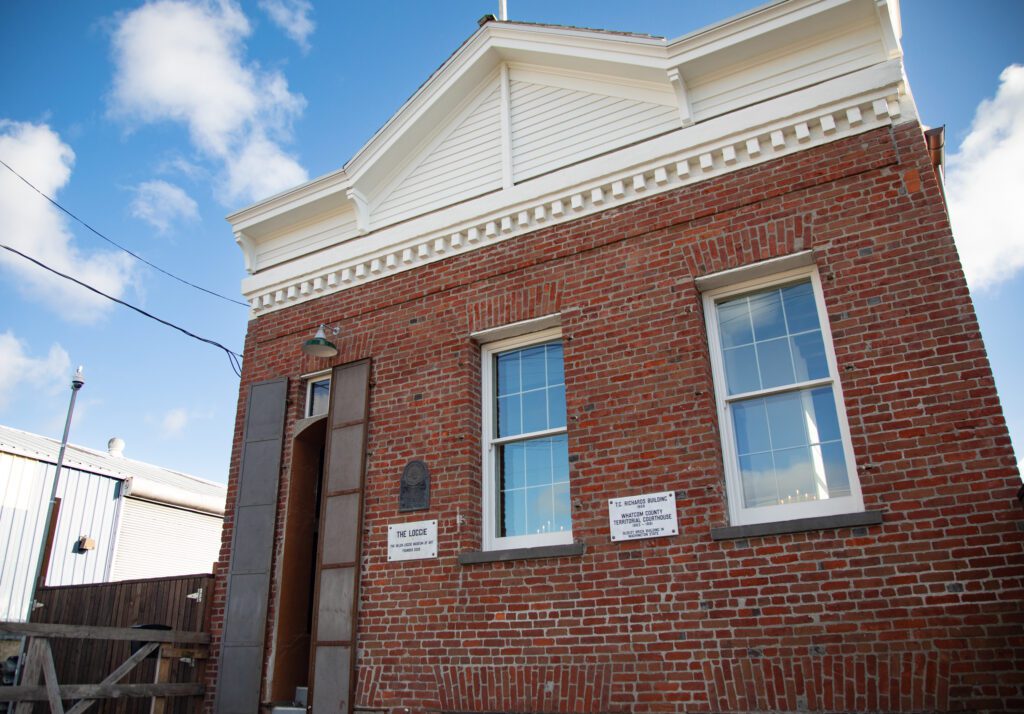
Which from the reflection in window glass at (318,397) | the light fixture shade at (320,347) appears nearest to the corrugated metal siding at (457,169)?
the light fixture shade at (320,347)

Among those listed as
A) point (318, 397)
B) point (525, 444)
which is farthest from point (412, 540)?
point (318, 397)

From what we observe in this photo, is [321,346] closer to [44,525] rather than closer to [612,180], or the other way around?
[612,180]

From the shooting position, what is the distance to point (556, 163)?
351 inches

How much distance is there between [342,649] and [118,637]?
2370 millimetres

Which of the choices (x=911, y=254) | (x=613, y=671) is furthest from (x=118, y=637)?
(x=911, y=254)

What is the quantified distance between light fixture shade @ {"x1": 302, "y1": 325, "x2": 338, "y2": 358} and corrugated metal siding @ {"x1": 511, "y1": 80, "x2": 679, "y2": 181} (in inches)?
120

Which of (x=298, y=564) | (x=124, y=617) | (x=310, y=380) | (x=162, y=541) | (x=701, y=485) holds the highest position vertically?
(x=310, y=380)

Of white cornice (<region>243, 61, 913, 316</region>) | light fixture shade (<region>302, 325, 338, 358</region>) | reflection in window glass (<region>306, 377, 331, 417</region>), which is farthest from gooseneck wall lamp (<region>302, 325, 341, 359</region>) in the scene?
white cornice (<region>243, 61, 913, 316</region>)

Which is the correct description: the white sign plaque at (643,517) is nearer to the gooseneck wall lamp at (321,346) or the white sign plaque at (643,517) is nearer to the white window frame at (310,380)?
the gooseneck wall lamp at (321,346)

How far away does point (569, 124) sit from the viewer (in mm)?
9039

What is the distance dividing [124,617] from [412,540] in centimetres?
491

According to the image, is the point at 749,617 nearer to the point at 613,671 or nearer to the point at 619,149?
the point at 613,671

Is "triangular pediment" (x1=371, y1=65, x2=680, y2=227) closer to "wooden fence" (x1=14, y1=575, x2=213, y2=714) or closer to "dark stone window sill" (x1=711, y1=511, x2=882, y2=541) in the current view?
"dark stone window sill" (x1=711, y1=511, x2=882, y2=541)

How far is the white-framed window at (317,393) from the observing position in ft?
32.8
